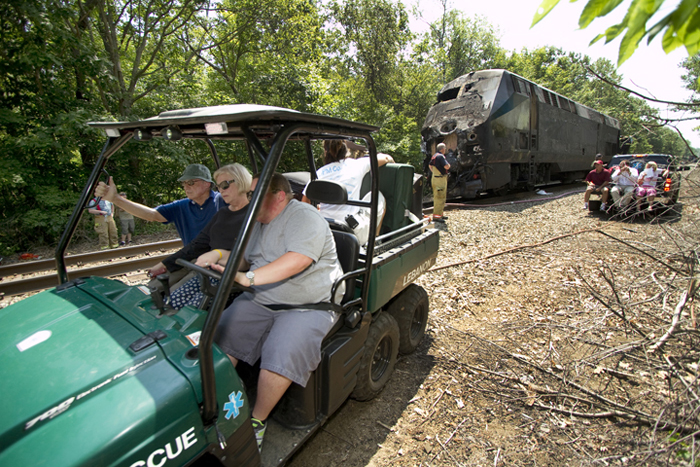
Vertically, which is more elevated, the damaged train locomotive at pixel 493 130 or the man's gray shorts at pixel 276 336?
the damaged train locomotive at pixel 493 130

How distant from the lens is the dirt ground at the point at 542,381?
216 centimetres

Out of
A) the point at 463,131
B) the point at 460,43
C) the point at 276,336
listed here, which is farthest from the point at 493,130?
the point at 460,43

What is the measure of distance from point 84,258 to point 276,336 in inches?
228

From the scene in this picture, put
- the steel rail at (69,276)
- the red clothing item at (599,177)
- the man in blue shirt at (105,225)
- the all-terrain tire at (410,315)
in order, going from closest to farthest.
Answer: the all-terrain tire at (410,315) → the steel rail at (69,276) → the man in blue shirt at (105,225) → the red clothing item at (599,177)

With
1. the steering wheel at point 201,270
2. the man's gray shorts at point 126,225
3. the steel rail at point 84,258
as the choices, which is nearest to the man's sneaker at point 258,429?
the steering wheel at point 201,270

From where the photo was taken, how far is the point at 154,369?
1.55 metres

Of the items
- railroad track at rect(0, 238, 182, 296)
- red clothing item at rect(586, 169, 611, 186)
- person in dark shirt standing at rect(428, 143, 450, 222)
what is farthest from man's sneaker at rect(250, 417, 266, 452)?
red clothing item at rect(586, 169, 611, 186)

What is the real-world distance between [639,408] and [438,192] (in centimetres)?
653

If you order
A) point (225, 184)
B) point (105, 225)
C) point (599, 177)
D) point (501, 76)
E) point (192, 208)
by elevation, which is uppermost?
point (501, 76)

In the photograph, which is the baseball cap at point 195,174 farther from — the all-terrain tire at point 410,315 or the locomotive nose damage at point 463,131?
the locomotive nose damage at point 463,131

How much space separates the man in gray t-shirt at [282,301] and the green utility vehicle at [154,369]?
198 millimetres

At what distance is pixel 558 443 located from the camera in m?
2.57

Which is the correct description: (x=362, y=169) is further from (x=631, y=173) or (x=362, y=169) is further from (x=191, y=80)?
(x=191, y=80)

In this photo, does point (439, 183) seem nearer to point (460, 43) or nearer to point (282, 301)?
point (282, 301)
